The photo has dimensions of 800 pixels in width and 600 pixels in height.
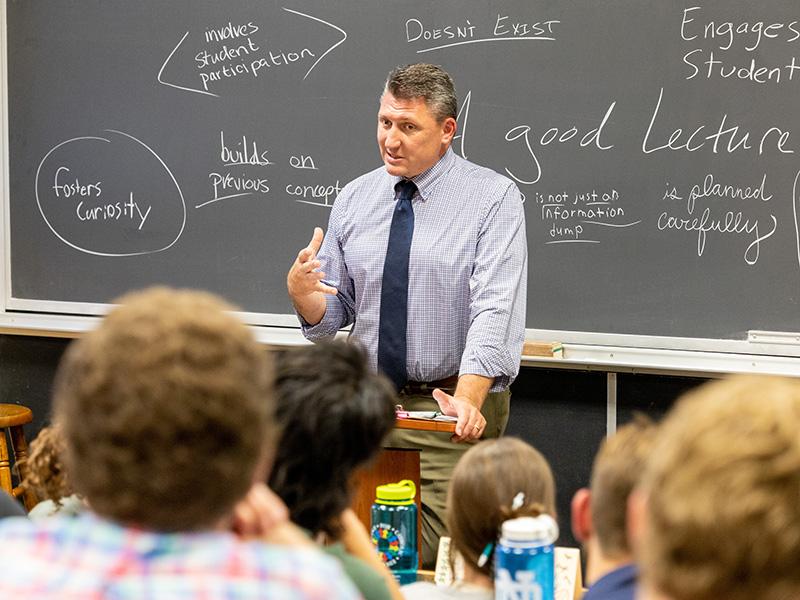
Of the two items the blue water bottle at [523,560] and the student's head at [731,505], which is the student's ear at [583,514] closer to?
the blue water bottle at [523,560]

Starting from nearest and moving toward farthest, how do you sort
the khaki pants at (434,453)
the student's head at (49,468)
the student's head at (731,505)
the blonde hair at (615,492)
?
the student's head at (731,505)
the blonde hair at (615,492)
the student's head at (49,468)
the khaki pants at (434,453)

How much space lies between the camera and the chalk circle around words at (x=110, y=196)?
4172mm

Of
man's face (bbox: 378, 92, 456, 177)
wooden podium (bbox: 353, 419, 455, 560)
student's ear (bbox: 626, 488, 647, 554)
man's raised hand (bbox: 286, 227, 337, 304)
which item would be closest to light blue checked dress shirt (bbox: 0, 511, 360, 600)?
student's ear (bbox: 626, 488, 647, 554)

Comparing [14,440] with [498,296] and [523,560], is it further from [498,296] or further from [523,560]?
[523,560]

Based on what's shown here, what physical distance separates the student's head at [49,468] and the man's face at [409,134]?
5.00 ft

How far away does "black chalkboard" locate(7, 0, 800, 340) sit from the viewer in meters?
3.47

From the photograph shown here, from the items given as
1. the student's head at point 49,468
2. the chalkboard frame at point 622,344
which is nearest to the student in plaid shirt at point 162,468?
the student's head at point 49,468

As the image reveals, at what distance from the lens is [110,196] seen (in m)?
4.25

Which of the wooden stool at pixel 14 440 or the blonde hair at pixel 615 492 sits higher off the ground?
the blonde hair at pixel 615 492

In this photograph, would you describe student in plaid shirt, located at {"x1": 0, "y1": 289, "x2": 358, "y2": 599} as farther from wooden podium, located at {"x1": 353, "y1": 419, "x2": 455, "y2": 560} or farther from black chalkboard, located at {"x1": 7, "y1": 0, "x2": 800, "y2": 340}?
black chalkboard, located at {"x1": 7, "y1": 0, "x2": 800, "y2": 340}

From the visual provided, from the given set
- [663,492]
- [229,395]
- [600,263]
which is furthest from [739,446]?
[600,263]

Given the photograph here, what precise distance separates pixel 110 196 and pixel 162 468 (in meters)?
3.48

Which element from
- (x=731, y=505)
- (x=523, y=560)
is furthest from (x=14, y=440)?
(x=731, y=505)

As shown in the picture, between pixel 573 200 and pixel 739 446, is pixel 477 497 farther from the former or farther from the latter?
pixel 573 200
